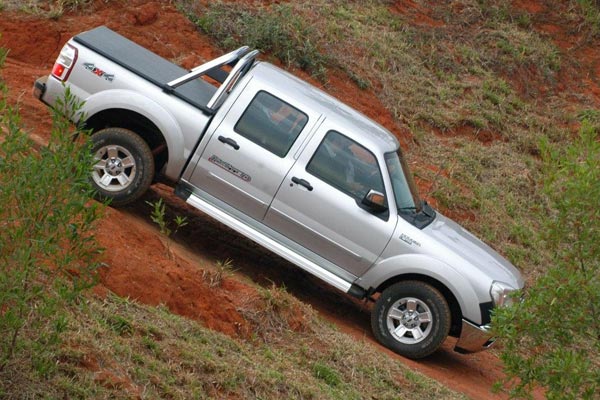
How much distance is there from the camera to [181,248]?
10758 millimetres

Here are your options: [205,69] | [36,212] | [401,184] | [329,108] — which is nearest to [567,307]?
[36,212]

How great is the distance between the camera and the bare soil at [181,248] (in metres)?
8.87

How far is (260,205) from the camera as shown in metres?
10.4

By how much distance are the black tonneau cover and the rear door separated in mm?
350

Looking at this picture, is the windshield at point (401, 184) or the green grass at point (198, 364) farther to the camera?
the windshield at point (401, 184)

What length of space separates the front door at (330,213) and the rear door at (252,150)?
14 centimetres

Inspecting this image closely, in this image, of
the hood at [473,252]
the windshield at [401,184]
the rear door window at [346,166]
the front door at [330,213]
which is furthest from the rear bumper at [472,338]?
the rear door window at [346,166]

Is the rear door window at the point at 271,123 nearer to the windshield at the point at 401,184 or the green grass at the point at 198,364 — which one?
the windshield at the point at 401,184

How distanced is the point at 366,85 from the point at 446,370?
298 inches

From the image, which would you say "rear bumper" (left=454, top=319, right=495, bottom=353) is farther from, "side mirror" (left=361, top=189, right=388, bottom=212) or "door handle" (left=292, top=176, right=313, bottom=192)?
"door handle" (left=292, top=176, right=313, bottom=192)

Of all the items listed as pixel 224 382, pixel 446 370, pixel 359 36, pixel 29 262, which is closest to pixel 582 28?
pixel 359 36

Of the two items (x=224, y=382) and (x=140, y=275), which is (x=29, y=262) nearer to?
(x=224, y=382)

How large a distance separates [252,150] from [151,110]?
1028 millimetres

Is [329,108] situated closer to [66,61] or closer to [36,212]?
[66,61]
